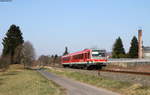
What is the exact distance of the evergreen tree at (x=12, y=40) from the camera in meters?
84.3

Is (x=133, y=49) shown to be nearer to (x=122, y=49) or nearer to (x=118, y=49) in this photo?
(x=118, y=49)

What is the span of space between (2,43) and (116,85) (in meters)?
73.4

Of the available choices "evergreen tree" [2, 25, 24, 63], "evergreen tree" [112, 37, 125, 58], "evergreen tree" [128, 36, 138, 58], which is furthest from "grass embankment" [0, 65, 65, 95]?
"evergreen tree" [112, 37, 125, 58]

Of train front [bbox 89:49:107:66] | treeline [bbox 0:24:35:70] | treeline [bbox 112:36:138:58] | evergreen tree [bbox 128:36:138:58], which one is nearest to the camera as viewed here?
train front [bbox 89:49:107:66]

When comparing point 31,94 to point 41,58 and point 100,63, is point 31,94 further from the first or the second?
point 41,58

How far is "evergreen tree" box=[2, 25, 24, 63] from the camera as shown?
8428 centimetres

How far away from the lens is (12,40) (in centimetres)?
8481

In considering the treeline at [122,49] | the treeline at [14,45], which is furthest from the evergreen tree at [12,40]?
the treeline at [122,49]

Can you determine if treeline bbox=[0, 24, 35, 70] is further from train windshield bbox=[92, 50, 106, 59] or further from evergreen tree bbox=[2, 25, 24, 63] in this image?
train windshield bbox=[92, 50, 106, 59]

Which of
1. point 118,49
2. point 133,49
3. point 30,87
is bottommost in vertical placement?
point 30,87

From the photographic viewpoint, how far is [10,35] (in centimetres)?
8444

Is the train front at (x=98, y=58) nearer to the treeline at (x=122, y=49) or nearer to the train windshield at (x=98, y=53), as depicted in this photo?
the train windshield at (x=98, y=53)

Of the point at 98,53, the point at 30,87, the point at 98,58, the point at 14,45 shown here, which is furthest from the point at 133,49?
the point at 30,87

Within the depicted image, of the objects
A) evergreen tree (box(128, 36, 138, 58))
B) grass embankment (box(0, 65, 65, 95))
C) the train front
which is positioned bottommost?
grass embankment (box(0, 65, 65, 95))
